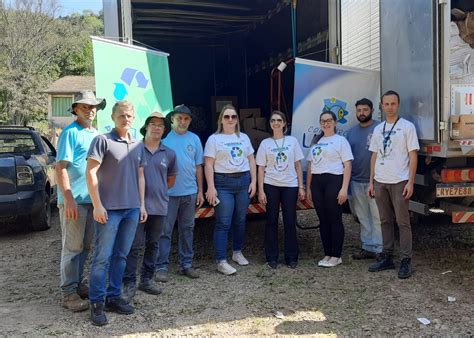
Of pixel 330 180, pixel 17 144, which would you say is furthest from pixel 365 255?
pixel 17 144

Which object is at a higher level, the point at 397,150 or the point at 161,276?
the point at 397,150

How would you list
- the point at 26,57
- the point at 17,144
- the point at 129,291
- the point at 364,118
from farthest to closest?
the point at 26,57, the point at 17,144, the point at 364,118, the point at 129,291

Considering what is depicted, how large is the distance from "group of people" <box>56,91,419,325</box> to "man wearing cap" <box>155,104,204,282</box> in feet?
0.03

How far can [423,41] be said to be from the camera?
14.5ft

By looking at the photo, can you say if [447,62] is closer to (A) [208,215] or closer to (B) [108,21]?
(A) [208,215]

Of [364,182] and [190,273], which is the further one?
[364,182]

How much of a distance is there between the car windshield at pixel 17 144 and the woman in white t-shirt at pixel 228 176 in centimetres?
413

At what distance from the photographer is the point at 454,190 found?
4484mm

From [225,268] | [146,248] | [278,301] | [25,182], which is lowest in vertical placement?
[278,301]

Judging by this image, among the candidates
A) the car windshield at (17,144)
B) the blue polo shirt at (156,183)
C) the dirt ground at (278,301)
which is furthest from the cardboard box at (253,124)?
the blue polo shirt at (156,183)

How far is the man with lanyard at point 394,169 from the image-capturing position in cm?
452

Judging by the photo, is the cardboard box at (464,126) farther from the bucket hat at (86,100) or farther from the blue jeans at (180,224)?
the bucket hat at (86,100)

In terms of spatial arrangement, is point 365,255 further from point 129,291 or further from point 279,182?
point 129,291

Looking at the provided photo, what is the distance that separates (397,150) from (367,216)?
99 centimetres
